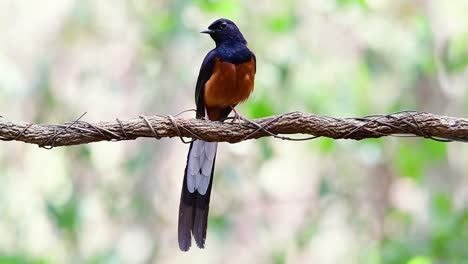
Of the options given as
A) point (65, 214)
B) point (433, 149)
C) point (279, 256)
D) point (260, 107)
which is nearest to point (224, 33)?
point (260, 107)

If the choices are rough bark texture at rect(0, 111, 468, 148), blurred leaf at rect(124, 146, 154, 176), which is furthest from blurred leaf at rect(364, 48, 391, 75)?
rough bark texture at rect(0, 111, 468, 148)

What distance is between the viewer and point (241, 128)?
9.73 feet

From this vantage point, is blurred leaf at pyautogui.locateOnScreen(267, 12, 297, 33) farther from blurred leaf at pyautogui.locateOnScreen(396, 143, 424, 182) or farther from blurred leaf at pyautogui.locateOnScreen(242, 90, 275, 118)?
blurred leaf at pyautogui.locateOnScreen(396, 143, 424, 182)

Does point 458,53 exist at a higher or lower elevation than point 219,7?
lower

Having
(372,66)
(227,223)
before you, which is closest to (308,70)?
(372,66)

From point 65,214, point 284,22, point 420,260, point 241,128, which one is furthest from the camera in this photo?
point 284,22

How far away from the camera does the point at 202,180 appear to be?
385 centimetres

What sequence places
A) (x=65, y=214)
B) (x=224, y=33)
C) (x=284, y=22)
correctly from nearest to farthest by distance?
(x=224, y=33) < (x=65, y=214) < (x=284, y=22)

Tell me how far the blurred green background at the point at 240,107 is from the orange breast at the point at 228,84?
3.61 ft

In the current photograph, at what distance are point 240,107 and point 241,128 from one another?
267 centimetres

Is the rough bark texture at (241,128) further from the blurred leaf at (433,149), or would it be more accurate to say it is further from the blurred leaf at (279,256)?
the blurred leaf at (433,149)

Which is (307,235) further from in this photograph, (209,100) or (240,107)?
(209,100)

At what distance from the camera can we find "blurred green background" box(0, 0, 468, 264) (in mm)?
5199

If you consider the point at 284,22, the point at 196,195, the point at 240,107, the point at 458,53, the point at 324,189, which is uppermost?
the point at 284,22
